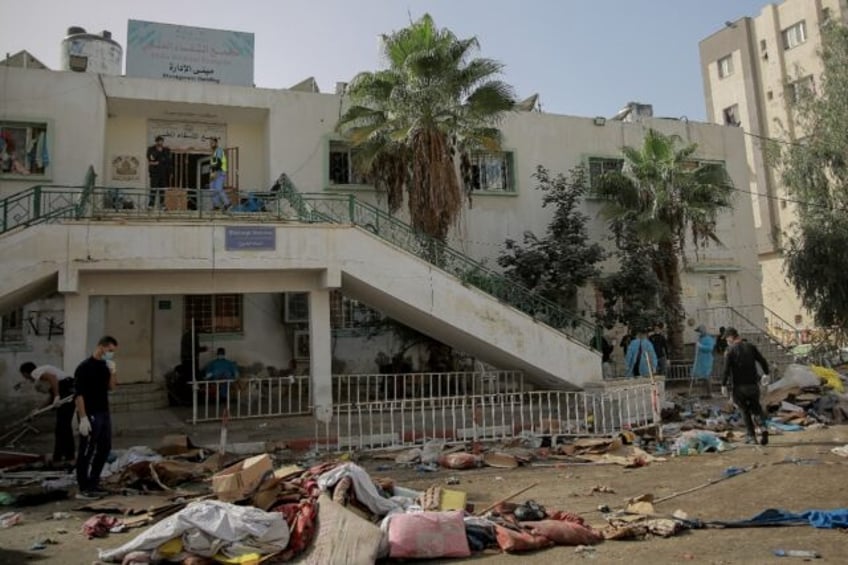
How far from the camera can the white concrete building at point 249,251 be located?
1055 centimetres

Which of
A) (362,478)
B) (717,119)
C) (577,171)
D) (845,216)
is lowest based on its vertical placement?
(362,478)

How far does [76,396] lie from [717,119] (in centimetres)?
4099

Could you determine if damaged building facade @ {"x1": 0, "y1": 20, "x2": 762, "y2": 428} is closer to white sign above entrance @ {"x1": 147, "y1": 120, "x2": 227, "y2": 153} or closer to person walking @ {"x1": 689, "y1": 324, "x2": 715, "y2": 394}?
white sign above entrance @ {"x1": 147, "y1": 120, "x2": 227, "y2": 153}

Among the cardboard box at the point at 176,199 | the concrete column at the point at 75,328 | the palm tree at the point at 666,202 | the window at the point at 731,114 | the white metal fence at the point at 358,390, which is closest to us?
the concrete column at the point at 75,328

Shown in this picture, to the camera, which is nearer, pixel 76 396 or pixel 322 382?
pixel 76 396

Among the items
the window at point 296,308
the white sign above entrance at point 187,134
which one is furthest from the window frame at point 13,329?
the window at point 296,308

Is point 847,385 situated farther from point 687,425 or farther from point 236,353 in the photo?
point 236,353

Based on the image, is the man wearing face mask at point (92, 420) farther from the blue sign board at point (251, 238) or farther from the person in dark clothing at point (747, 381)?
the person in dark clothing at point (747, 381)

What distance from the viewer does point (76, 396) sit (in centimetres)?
722

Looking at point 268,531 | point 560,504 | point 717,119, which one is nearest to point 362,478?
point 268,531

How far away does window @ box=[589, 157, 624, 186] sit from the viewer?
18.0 meters

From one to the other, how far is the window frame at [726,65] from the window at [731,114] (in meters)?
2.07

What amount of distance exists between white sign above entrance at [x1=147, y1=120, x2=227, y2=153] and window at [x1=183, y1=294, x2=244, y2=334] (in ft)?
12.2

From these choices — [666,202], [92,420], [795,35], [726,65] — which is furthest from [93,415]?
[726,65]
